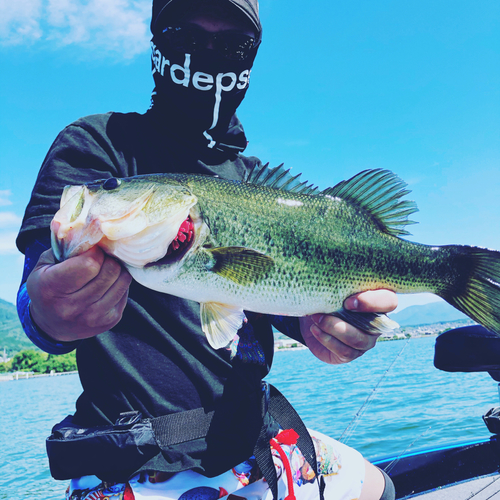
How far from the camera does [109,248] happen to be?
164 centimetres

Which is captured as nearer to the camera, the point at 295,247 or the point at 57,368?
the point at 295,247

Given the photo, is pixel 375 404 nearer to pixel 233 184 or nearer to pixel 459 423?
pixel 459 423

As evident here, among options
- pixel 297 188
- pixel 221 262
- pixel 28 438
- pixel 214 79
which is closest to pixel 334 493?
pixel 221 262

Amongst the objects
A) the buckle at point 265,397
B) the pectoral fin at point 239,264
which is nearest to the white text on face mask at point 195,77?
the pectoral fin at point 239,264

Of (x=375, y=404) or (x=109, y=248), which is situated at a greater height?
(x=109, y=248)

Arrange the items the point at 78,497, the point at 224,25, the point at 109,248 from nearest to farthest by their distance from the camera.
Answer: the point at 109,248, the point at 78,497, the point at 224,25

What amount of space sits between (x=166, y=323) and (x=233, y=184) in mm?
910

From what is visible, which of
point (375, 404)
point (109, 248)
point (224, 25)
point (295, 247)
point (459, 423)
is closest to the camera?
point (109, 248)

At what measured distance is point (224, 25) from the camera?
2723 millimetres

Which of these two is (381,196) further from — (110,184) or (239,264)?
(110,184)

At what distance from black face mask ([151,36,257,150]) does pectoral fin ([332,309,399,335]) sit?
1.61m

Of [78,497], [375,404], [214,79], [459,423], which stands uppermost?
[214,79]

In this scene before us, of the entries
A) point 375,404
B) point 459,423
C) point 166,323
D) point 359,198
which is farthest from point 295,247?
point 375,404

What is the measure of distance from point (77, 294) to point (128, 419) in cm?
83
